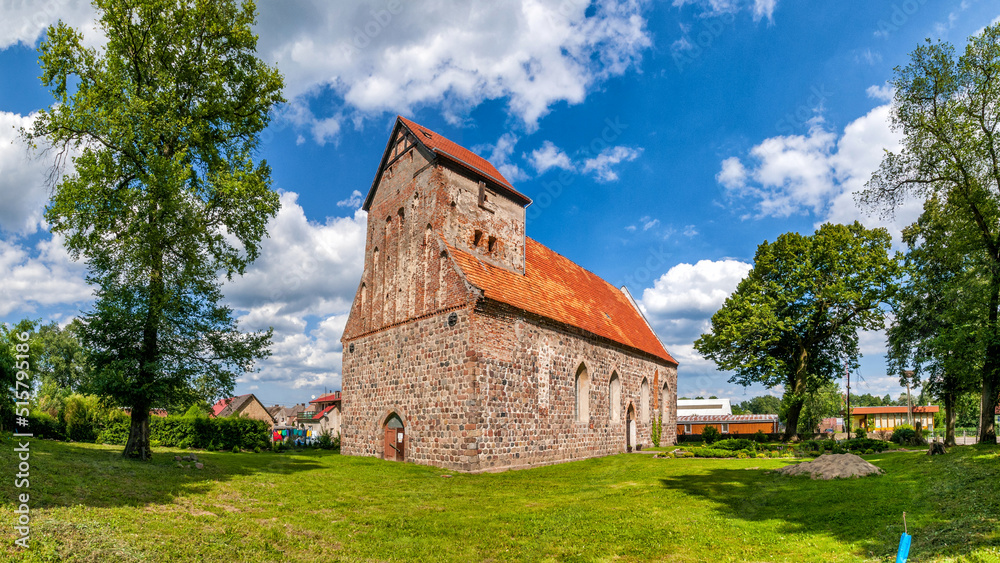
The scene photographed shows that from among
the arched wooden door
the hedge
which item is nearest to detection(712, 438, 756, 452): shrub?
the arched wooden door

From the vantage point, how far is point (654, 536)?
9.67 meters

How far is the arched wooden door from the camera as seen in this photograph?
2111cm

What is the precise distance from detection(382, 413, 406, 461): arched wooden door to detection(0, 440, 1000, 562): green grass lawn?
4.63 metres

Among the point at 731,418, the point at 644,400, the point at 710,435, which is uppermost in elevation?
the point at 644,400

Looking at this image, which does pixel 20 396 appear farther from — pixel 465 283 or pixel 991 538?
pixel 991 538

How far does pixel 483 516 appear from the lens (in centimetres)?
1144

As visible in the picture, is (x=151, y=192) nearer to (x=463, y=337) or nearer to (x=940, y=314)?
(x=463, y=337)

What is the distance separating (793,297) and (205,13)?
38461 mm

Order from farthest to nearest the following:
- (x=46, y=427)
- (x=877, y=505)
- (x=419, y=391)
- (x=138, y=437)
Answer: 1. (x=46, y=427)
2. (x=419, y=391)
3. (x=138, y=437)
4. (x=877, y=505)

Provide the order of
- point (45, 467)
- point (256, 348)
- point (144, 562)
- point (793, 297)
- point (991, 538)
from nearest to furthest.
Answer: point (144, 562)
point (991, 538)
point (45, 467)
point (256, 348)
point (793, 297)

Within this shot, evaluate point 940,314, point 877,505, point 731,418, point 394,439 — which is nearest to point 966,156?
point 940,314

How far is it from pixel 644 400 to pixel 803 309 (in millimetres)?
14454

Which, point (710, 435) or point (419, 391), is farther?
point (710, 435)

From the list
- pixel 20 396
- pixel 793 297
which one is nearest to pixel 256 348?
pixel 20 396
